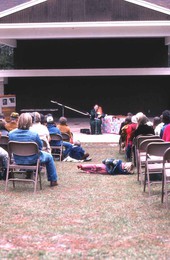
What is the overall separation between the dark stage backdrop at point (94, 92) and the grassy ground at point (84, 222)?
64.8 feet

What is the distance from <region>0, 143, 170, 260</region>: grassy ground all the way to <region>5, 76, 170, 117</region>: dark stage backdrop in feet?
64.8

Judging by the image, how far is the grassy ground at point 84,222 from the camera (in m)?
4.83

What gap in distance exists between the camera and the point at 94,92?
2875 centimetres

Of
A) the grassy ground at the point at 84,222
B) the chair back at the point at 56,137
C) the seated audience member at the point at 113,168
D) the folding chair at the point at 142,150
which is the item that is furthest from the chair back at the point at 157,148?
the chair back at the point at 56,137

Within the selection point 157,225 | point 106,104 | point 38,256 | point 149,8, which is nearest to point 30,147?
point 157,225

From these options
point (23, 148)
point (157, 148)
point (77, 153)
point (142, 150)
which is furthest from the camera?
point (77, 153)

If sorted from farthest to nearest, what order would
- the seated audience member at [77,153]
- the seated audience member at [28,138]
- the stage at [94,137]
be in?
the stage at [94,137] < the seated audience member at [77,153] < the seated audience member at [28,138]

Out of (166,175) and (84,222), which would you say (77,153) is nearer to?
(166,175)

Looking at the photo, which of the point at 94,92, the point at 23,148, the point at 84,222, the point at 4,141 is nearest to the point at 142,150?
the point at 23,148

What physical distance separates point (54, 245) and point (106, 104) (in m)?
23.8

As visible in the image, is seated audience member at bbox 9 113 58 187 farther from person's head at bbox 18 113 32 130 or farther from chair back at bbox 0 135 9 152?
chair back at bbox 0 135 9 152

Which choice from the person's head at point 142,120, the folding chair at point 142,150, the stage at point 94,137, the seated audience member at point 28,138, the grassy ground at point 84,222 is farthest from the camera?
the stage at point 94,137

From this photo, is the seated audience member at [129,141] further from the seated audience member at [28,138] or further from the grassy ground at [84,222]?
the seated audience member at [28,138]

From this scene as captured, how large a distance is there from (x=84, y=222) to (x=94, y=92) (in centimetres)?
2299
